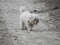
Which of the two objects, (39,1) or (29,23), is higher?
(39,1)

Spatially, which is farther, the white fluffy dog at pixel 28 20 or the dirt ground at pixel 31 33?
the white fluffy dog at pixel 28 20

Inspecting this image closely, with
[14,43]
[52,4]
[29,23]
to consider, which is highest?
[52,4]

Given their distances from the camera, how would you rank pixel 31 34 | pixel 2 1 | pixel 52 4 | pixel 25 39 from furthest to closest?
pixel 2 1 → pixel 52 4 → pixel 31 34 → pixel 25 39

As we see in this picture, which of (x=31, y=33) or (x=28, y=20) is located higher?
(x=28, y=20)

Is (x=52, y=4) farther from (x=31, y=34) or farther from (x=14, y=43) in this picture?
(x=14, y=43)

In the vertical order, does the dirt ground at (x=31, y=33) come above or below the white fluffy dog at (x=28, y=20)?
below

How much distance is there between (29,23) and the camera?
6836 mm

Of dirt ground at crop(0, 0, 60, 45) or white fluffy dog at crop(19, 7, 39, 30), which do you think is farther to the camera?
white fluffy dog at crop(19, 7, 39, 30)

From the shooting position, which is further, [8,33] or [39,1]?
[39,1]

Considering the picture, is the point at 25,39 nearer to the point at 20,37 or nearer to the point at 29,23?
the point at 20,37

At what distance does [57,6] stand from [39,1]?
2.46 metres

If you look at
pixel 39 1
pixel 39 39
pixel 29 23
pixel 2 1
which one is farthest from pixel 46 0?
pixel 39 39

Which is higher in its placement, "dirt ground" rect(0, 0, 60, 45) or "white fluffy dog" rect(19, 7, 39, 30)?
"white fluffy dog" rect(19, 7, 39, 30)

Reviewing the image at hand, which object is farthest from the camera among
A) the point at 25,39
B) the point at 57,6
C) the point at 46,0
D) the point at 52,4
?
the point at 46,0
